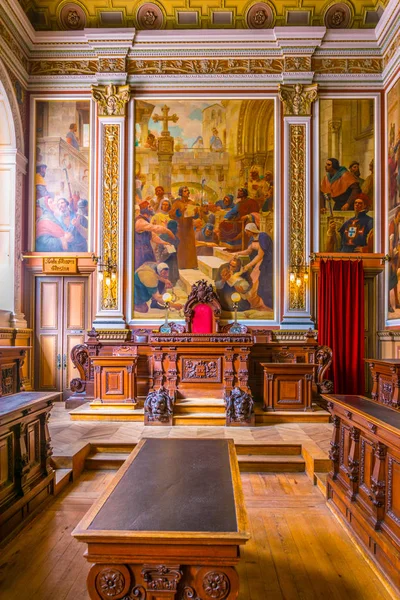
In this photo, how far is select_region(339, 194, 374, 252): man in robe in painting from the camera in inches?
398

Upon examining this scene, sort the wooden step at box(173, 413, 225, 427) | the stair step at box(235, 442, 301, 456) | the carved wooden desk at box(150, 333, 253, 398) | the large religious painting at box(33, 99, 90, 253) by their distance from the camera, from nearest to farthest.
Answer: the stair step at box(235, 442, 301, 456)
the wooden step at box(173, 413, 225, 427)
the carved wooden desk at box(150, 333, 253, 398)
the large religious painting at box(33, 99, 90, 253)

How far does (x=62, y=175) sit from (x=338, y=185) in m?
6.41

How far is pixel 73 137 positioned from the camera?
34.1 feet

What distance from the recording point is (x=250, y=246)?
10203mm

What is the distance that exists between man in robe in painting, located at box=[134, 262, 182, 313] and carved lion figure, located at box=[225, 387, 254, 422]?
3214 millimetres

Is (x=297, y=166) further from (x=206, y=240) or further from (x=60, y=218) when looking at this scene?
(x=60, y=218)

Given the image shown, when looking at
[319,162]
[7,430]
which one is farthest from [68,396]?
[319,162]

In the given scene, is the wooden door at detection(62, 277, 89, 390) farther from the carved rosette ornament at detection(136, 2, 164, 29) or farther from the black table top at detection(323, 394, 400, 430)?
the black table top at detection(323, 394, 400, 430)

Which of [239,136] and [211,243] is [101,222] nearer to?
[211,243]

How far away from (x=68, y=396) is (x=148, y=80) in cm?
754

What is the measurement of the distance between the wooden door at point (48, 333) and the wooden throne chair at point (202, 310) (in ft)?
9.98

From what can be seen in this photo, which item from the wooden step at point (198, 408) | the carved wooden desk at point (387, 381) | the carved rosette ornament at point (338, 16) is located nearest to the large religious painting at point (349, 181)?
the carved rosette ornament at point (338, 16)

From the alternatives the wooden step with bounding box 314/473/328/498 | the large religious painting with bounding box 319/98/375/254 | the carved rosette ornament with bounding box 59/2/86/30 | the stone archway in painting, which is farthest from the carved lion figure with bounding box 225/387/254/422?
the carved rosette ornament with bounding box 59/2/86/30

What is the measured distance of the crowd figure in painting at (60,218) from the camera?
405 inches
